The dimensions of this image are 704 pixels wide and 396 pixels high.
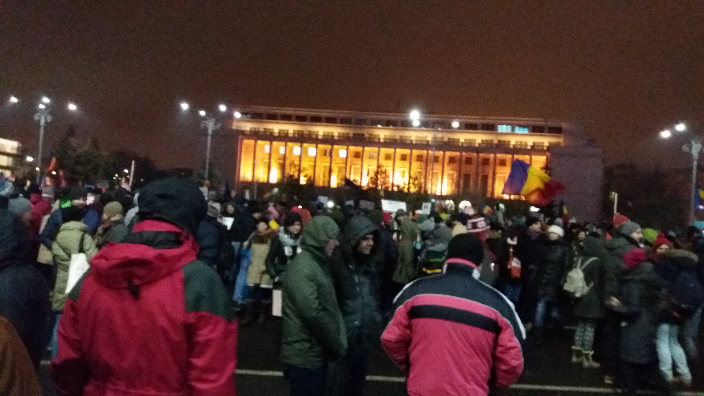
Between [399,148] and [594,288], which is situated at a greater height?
[399,148]

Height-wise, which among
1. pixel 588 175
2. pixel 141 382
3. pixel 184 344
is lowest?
pixel 141 382

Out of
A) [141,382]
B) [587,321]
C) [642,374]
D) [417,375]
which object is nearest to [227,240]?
[587,321]

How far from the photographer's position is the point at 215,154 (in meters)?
84.1

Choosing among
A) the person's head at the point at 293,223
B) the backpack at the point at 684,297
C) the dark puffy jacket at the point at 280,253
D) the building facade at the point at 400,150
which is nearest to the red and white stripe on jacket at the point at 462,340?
the backpack at the point at 684,297

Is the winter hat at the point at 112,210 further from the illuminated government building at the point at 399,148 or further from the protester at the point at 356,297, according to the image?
the illuminated government building at the point at 399,148

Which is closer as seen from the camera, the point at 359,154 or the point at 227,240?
the point at 227,240

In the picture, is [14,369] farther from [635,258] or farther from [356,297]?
[635,258]

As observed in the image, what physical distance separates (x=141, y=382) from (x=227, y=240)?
749 cm

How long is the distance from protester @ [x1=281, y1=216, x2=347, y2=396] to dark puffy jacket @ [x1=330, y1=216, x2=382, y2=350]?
0.21 metres

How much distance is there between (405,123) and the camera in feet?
299

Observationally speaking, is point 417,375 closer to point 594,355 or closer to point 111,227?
point 111,227

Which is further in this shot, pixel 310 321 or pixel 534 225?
pixel 534 225

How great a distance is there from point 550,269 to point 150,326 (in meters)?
7.72

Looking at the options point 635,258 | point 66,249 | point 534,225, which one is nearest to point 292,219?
point 66,249
